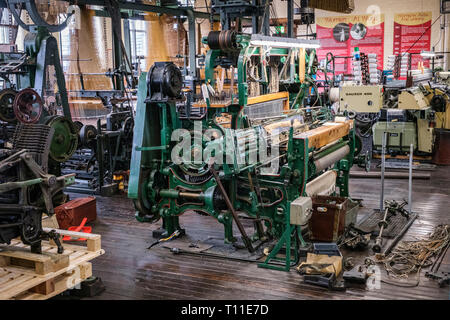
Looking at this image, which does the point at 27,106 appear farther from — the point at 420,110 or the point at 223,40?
the point at 420,110

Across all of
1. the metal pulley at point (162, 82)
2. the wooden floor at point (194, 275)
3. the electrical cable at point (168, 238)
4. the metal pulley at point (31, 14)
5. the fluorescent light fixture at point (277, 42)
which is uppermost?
the metal pulley at point (31, 14)

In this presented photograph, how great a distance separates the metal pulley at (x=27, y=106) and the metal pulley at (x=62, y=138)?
19 centimetres

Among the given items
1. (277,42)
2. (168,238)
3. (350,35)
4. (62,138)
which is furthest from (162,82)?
(350,35)

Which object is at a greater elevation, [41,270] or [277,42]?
[277,42]

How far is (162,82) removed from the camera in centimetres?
541

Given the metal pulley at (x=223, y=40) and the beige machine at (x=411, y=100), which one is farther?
the beige machine at (x=411, y=100)

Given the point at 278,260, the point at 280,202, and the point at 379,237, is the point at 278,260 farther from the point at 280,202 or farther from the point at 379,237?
the point at 379,237

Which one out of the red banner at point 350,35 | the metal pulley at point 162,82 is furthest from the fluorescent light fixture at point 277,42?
the red banner at point 350,35

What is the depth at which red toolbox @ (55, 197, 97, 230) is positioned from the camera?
6.58 metres

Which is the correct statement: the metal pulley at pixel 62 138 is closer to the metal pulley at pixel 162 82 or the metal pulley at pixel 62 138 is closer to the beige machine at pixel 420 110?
the metal pulley at pixel 162 82

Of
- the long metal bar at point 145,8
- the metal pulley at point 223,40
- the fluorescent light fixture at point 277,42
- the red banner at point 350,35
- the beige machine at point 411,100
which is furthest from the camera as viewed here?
the red banner at point 350,35

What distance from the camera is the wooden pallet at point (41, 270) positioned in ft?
12.3

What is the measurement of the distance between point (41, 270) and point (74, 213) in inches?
112

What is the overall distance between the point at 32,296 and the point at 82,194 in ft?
15.7
